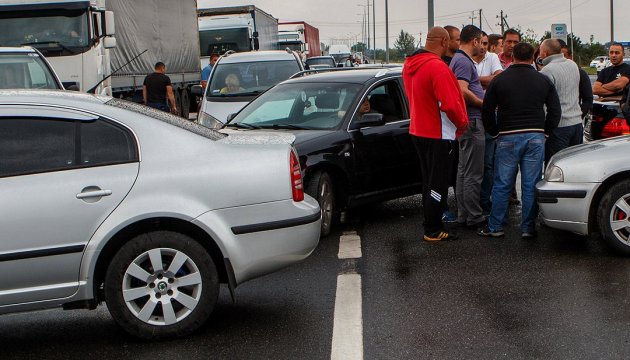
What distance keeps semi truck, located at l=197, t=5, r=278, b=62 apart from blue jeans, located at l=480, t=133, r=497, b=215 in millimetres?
19343

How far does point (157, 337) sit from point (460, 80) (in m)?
4.47

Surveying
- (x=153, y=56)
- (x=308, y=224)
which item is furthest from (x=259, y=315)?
(x=153, y=56)

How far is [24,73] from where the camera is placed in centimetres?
1165

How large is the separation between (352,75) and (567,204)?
2.88 m

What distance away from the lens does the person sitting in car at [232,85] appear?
14.0m

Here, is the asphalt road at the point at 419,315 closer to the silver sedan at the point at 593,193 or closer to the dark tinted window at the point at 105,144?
the silver sedan at the point at 593,193

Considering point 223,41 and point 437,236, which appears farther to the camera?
point 223,41

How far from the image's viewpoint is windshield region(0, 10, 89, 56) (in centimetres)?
1507

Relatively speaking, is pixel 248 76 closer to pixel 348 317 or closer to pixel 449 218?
pixel 449 218

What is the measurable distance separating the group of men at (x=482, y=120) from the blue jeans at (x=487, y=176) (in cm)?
60

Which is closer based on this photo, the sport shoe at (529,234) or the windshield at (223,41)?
the sport shoe at (529,234)

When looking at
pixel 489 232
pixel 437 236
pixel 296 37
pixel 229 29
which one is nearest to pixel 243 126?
pixel 437 236

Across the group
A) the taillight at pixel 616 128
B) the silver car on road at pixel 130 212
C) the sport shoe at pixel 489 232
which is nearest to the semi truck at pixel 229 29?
the taillight at pixel 616 128

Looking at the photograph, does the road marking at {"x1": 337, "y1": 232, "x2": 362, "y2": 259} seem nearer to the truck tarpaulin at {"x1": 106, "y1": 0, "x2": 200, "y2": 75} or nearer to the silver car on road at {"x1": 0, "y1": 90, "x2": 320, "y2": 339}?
the silver car on road at {"x1": 0, "y1": 90, "x2": 320, "y2": 339}
